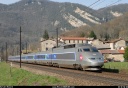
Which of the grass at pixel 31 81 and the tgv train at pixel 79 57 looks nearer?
the grass at pixel 31 81

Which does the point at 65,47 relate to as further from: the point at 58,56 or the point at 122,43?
the point at 122,43

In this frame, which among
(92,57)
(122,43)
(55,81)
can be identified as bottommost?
(55,81)

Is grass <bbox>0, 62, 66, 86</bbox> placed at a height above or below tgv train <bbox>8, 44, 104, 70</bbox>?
below

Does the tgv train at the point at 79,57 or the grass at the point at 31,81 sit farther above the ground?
the tgv train at the point at 79,57

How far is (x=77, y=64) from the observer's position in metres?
42.0

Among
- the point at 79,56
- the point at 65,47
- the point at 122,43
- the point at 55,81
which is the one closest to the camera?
the point at 55,81

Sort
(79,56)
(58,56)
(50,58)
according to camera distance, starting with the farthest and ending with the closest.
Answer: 1. (50,58)
2. (58,56)
3. (79,56)

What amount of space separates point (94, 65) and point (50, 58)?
2509 centimetres

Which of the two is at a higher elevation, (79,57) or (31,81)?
(79,57)

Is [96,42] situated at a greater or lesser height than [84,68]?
greater

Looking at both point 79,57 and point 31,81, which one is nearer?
point 31,81

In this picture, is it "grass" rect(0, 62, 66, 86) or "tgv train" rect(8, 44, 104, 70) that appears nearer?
"grass" rect(0, 62, 66, 86)

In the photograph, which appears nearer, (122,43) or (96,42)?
(122,43)

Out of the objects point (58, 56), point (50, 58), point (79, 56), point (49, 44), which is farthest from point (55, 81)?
point (49, 44)
